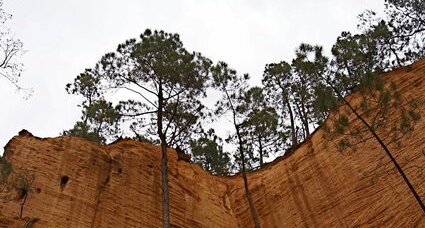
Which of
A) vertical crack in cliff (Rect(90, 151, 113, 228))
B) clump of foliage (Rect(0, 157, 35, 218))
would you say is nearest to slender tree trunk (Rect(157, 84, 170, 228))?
vertical crack in cliff (Rect(90, 151, 113, 228))

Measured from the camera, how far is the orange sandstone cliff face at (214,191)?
17875mm

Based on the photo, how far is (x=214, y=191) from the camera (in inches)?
1019

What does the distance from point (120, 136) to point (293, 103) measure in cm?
1151

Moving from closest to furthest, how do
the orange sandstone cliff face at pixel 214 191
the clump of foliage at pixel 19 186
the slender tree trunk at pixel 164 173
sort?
the clump of foliage at pixel 19 186
the slender tree trunk at pixel 164 173
the orange sandstone cliff face at pixel 214 191

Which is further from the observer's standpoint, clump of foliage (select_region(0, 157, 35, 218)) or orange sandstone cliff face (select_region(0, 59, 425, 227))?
orange sandstone cliff face (select_region(0, 59, 425, 227))

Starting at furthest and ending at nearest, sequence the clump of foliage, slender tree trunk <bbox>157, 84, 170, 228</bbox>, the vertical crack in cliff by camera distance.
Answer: the vertical crack in cliff, slender tree trunk <bbox>157, 84, 170, 228</bbox>, the clump of foliage

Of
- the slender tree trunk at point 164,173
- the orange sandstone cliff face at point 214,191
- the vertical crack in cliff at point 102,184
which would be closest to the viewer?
the slender tree trunk at point 164,173

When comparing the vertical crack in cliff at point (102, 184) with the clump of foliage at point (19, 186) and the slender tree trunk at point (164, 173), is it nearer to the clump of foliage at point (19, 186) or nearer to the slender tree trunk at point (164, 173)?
the clump of foliage at point (19, 186)

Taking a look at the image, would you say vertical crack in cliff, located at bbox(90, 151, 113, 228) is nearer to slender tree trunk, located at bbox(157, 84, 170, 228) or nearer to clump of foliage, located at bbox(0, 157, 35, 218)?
clump of foliage, located at bbox(0, 157, 35, 218)

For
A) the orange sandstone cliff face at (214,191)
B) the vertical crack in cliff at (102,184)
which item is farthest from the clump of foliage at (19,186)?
the vertical crack in cliff at (102,184)

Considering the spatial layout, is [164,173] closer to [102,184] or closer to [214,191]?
[102,184]

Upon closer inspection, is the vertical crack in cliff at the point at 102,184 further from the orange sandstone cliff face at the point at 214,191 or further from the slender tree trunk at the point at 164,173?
the slender tree trunk at the point at 164,173

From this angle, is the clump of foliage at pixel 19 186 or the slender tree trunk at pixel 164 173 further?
the slender tree trunk at pixel 164 173

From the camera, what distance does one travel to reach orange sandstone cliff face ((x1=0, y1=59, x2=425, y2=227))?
17.9m
